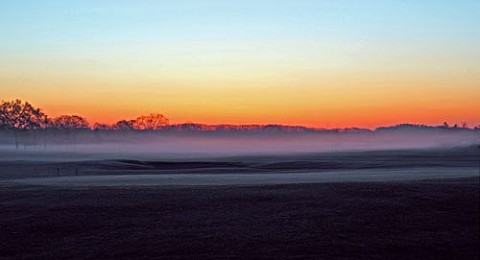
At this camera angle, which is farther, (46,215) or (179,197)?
(179,197)

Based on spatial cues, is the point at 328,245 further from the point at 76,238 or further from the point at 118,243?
the point at 76,238

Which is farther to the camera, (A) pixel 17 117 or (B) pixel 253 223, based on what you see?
(A) pixel 17 117

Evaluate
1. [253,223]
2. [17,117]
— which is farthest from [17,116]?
[253,223]

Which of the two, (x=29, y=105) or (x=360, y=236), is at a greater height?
(x=29, y=105)

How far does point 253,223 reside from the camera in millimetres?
15828

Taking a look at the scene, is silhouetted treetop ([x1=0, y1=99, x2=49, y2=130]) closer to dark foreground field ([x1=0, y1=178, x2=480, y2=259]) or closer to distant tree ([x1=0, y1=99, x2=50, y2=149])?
distant tree ([x1=0, y1=99, x2=50, y2=149])

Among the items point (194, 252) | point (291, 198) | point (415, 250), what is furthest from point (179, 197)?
point (415, 250)

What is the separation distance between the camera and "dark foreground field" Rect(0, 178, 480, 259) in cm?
1330

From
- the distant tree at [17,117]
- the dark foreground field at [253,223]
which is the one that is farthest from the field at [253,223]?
the distant tree at [17,117]

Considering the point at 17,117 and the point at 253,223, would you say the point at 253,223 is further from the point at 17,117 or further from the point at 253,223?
the point at 17,117

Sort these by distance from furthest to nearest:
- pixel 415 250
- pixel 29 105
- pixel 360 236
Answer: pixel 29 105 < pixel 360 236 < pixel 415 250

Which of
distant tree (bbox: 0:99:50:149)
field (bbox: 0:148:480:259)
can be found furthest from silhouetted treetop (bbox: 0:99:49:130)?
field (bbox: 0:148:480:259)

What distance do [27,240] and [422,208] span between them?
32.9 ft

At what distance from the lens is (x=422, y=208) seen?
16797mm
